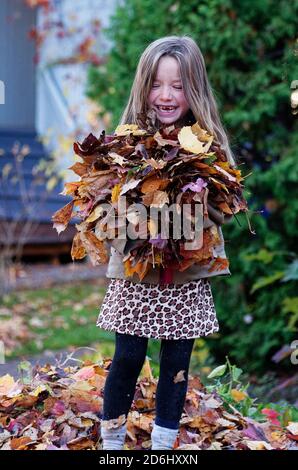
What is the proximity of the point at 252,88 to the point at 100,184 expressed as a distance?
2294 mm

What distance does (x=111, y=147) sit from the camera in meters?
2.46

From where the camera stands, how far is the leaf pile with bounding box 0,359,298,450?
2.78 meters

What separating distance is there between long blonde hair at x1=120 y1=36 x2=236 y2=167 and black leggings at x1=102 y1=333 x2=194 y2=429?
64cm

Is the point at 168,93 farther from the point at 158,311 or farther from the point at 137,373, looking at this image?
the point at 137,373

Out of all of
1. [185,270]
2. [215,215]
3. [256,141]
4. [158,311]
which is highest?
[256,141]

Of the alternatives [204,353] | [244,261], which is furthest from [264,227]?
[204,353]

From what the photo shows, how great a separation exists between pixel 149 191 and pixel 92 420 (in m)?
1.00

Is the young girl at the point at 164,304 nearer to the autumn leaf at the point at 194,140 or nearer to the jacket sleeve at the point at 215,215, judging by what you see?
the jacket sleeve at the point at 215,215

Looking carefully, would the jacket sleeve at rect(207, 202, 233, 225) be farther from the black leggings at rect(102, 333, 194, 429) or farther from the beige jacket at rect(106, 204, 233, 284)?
the black leggings at rect(102, 333, 194, 429)

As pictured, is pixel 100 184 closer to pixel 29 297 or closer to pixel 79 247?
pixel 79 247

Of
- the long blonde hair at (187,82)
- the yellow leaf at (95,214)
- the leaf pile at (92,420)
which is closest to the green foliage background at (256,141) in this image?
the leaf pile at (92,420)

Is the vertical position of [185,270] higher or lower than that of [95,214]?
lower

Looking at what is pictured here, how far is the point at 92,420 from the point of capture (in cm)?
287

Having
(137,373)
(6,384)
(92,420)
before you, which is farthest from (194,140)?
(6,384)
